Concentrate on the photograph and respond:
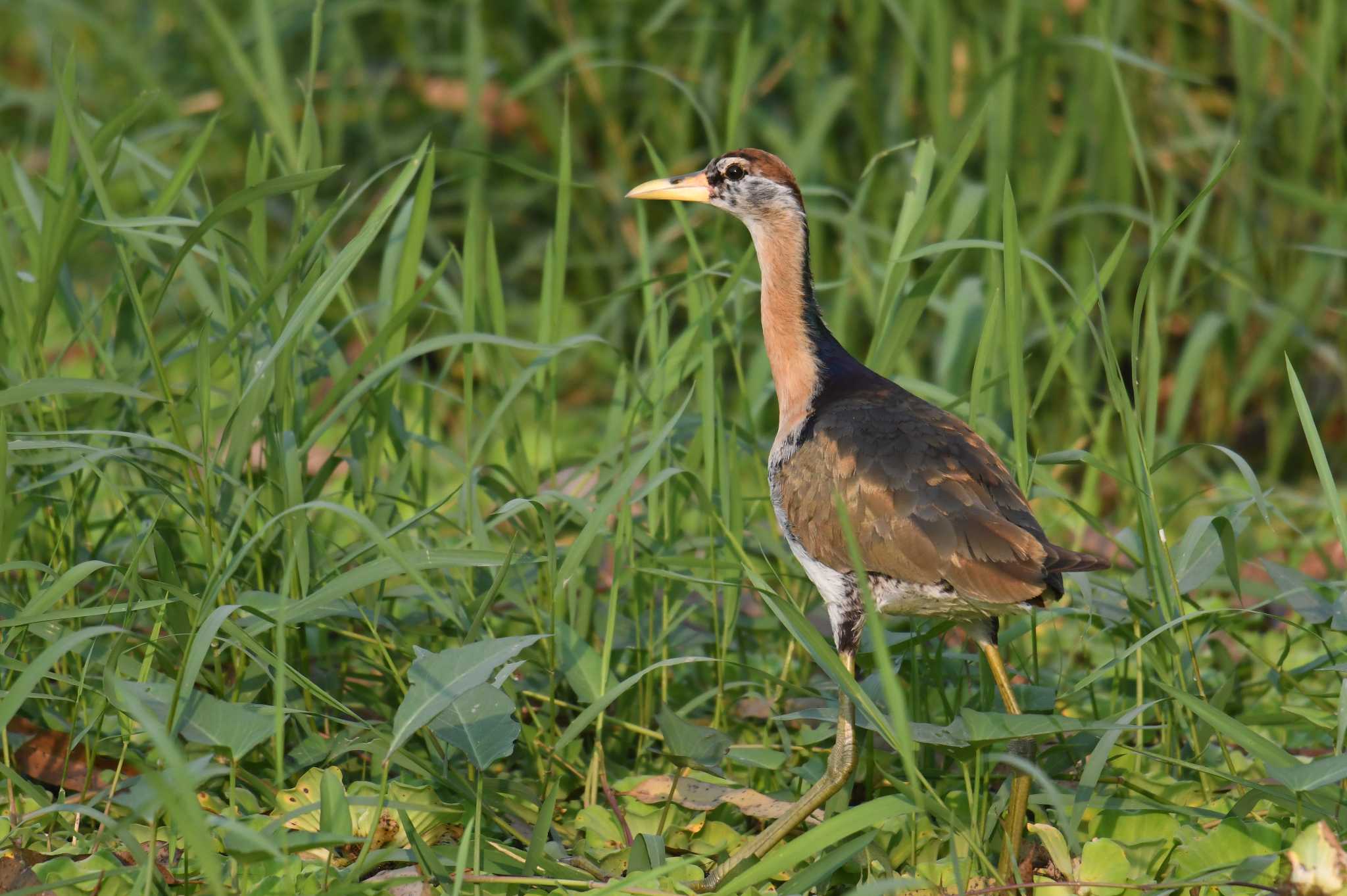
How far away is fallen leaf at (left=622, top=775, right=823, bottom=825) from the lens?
2.90 m

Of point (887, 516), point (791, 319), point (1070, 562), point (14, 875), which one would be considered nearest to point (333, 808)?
point (14, 875)

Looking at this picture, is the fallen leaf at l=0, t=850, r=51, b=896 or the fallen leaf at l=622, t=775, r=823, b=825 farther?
the fallen leaf at l=622, t=775, r=823, b=825

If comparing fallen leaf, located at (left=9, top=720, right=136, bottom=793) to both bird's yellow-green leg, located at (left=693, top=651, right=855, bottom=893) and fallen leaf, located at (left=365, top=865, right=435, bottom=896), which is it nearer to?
fallen leaf, located at (left=365, top=865, right=435, bottom=896)

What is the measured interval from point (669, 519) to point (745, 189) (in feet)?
2.91

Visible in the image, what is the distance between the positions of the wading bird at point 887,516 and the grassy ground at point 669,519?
10 centimetres

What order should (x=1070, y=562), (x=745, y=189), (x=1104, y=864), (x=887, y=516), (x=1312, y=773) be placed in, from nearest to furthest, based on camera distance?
(x=1312, y=773) < (x=1104, y=864) < (x=1070, y=562) < (x=887, y=516) < (x=745, y=189)

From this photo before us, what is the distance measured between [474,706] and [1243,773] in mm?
1614

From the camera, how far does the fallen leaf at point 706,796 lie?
2902 mm

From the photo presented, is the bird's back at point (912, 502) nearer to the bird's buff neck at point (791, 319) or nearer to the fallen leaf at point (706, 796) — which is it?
the bird's buff neck at point (791, 319)

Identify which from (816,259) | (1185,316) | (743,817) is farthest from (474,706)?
(1185,316)

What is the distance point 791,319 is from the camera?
3.54m

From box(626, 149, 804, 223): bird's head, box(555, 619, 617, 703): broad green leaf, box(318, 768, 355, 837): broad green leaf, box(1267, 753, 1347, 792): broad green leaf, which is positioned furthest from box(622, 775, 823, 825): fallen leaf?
box(626, 149, 804, 223): bird's head

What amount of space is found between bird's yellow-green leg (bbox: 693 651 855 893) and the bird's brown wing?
311 millimetres

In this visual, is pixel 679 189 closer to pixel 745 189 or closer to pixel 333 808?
pixel 745 189
